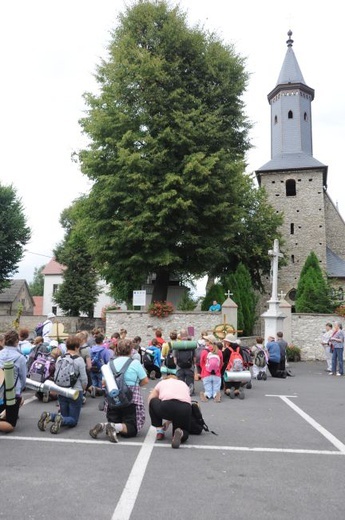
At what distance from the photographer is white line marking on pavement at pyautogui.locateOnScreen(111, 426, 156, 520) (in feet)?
13.5

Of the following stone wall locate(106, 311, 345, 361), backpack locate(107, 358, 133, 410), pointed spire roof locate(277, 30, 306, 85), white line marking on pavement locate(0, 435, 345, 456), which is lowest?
white line marking on pavement locate(0, 435, 345, 456)

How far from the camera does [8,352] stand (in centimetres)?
727

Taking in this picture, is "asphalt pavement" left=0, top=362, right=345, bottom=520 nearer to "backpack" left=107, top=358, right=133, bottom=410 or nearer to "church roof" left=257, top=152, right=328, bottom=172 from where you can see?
"backpack" left=107, top=358, right=133, bottom=410

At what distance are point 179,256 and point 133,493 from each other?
1901 centimetres

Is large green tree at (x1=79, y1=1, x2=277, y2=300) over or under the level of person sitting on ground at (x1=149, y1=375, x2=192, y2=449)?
over

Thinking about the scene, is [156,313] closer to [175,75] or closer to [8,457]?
[175,75]

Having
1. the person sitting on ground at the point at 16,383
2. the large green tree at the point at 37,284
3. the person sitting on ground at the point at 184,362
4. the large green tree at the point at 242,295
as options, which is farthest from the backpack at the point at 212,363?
the large green tree at the point at 37,284

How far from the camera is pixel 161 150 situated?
22.3 metres

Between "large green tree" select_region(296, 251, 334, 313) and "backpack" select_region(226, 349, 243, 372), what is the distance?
64.3 feet

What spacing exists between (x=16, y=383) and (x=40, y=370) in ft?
8.29

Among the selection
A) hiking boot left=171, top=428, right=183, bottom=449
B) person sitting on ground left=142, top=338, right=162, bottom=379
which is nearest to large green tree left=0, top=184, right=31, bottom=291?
person sitting on ground left=142, top=338, right=162, bottom=379

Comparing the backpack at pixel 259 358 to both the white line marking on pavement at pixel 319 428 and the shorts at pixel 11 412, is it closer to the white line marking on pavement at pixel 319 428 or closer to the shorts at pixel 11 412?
the white line marking on pavement at pixel 319 428

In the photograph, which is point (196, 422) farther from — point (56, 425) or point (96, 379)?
point (96, 379)

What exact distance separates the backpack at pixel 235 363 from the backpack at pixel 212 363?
0.72m
